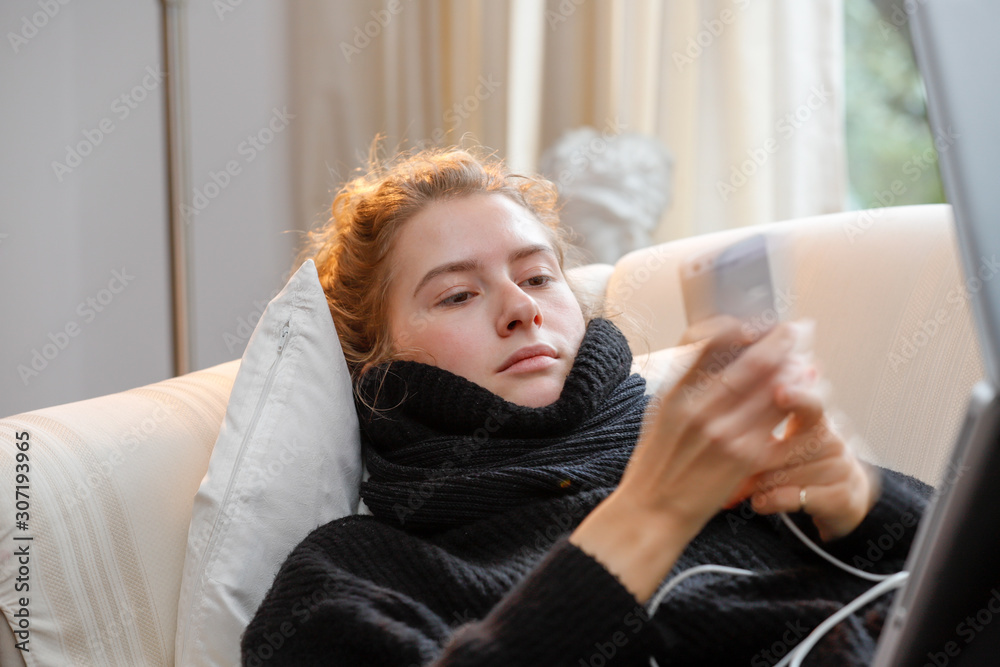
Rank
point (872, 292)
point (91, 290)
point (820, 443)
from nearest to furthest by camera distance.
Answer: point (820, 443)
point (872, 292)
point (91, 290)

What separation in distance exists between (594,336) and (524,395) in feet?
0.42

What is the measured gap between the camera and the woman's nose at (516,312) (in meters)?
0.97

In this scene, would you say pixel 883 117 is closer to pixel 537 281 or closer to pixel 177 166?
pixel 537 281

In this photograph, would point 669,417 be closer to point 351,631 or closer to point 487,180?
point 351,631

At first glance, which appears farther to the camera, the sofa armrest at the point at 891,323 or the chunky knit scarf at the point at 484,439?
the sofa armrest at the point at 891,323

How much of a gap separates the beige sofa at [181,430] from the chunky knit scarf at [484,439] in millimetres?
118

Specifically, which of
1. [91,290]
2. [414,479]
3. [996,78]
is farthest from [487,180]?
[91,290]

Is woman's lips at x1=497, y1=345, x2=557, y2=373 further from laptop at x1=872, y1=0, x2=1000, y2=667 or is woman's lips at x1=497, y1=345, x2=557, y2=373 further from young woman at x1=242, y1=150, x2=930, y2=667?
laptop at x1=872, y1=0, x2=1000, y2=667

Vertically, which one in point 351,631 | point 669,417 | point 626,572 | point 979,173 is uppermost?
point 979,173

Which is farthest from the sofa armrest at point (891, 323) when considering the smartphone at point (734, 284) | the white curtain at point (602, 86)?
the white curtain at point (602, 86)

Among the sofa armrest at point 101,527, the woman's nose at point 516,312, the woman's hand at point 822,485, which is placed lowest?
the sofa armrest at point 101,527

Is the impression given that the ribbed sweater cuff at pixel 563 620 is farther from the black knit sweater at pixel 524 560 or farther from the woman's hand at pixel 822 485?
the woman's hand at pixel 822 485

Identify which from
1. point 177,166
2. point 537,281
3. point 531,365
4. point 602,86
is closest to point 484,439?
point 531,365

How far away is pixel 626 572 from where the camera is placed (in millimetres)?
555
